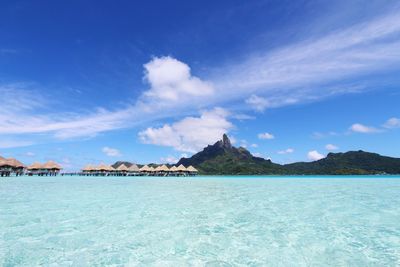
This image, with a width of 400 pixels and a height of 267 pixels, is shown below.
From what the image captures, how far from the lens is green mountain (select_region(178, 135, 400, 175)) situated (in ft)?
397

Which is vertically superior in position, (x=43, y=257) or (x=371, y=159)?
(x=371, y=159)

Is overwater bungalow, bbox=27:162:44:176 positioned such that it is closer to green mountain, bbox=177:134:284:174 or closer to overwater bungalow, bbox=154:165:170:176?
overwater bungalow, bbox=154:165:170:176

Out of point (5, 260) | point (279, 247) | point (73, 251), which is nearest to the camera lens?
point (5, 260)

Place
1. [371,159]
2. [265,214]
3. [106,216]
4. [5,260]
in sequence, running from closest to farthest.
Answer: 1. [5,260]
2. [106,216]
3. [265,214]
4. [371,159]

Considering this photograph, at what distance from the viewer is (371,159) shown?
12538cm

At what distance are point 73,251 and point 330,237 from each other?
595cm

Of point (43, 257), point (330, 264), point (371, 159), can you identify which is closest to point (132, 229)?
point (43, 257)

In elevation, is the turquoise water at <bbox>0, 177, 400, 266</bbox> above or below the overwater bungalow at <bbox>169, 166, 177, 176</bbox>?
below

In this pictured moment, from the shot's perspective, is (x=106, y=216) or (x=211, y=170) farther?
(x=211, y=170)

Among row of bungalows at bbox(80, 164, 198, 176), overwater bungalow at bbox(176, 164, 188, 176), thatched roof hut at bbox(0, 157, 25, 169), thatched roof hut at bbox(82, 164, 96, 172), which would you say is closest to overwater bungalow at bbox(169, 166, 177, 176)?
row of bungalows at bbox(80, 164, 198, 176)

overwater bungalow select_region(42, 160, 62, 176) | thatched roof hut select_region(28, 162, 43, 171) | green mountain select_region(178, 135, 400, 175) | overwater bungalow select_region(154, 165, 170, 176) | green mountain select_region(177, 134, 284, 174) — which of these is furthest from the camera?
green mountain select_region(177, 134, 284, 174)

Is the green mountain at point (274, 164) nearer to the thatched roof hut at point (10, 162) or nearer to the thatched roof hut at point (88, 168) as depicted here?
the thatched roof hut at point (88, 168)

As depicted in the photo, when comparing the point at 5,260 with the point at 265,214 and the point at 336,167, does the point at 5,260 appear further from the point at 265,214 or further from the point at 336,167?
the point at 336,167

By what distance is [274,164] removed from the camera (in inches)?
5733
